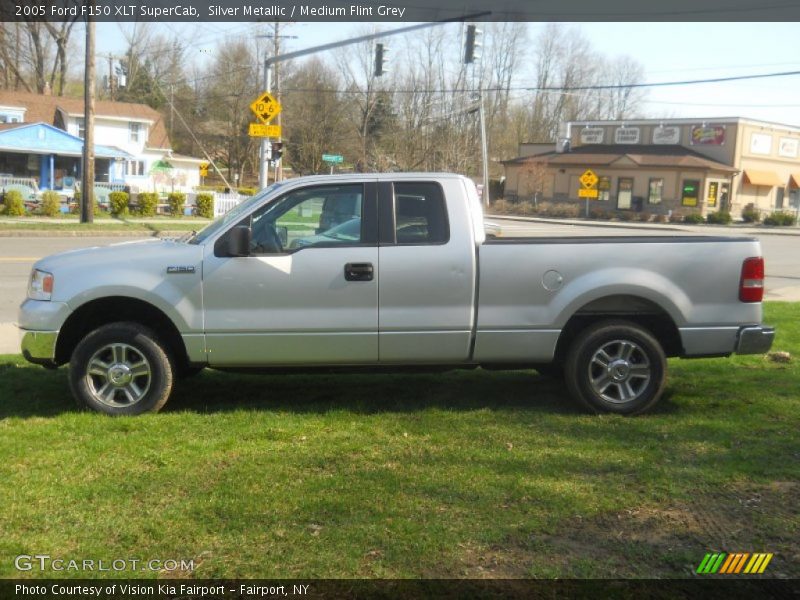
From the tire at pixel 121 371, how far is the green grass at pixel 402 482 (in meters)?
0.19

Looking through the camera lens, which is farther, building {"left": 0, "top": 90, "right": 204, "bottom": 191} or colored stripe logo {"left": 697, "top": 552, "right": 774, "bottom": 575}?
building {"left": 0, "top": 90, "right": 204, "bottom": 191}

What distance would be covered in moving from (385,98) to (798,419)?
40384 mm

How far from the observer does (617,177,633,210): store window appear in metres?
56.9

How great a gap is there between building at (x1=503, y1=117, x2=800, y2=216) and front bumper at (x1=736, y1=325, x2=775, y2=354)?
50.5m

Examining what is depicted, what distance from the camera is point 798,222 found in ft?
171

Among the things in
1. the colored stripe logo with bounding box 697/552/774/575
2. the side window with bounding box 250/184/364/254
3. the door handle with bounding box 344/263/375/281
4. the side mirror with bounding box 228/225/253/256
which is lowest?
the colored stripe logo with bounding box 697/552/774/575

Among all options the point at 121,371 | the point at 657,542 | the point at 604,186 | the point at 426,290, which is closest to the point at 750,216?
the point at 604,186

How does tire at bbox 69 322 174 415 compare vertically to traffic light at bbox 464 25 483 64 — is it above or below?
Result: below

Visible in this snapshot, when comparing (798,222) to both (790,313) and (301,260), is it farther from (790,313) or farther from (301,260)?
(301,260)

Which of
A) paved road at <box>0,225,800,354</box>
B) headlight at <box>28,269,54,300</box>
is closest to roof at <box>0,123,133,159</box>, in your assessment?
paved road at <box>0,225,800,354</box>

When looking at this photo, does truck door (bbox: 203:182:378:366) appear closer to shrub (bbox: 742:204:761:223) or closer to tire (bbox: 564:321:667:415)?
tire (bbox: 564:321:667:415)

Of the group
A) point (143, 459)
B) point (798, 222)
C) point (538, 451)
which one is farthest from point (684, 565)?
point (798, 222)

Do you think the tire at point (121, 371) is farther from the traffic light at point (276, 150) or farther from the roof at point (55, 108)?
the roof at point (55, 108)

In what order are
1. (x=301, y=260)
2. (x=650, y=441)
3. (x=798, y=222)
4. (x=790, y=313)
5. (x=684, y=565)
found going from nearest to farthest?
(x=684, y=565), (x=650, y=441), (x=301, y=260), (x=790, y=313), (x=798, y=222)
